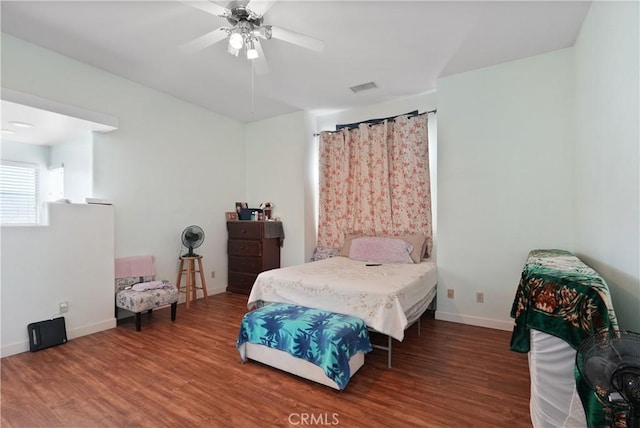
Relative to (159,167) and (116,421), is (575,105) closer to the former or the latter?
(116,421)

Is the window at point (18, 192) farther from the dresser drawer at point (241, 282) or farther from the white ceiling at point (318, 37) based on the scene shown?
the dresser drawer at point (241, 282)

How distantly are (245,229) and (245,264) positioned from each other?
1.82 feet

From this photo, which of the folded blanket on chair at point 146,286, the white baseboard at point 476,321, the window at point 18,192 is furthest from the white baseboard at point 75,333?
the white baseboard at point 476,321

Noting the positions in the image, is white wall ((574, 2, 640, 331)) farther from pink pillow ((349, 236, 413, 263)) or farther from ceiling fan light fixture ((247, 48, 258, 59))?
ceiling fan light fixture ((247, 48, 258, 59))

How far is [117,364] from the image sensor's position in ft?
8.04

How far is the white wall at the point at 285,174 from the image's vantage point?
15.6ft

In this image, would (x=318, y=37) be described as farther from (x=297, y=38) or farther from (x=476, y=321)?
(x=476, y=321)

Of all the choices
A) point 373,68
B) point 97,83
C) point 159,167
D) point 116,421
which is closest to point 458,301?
point 373,68

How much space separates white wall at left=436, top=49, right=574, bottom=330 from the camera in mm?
2973

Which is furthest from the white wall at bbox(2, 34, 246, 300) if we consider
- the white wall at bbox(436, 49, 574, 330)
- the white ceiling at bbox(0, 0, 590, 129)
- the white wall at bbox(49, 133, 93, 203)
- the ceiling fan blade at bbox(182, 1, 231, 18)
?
the white wall at bbox(436, 49, 574, 330)

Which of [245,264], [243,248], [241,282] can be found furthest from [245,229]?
[241,282]

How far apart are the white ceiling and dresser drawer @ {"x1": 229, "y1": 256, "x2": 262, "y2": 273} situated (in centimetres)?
246

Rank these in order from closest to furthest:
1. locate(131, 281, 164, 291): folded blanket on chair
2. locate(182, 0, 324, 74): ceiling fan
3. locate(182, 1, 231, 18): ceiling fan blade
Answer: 1. locate(182, 1, 231, 18): ceiling fan blade
2. locate(182, 0, 324, 74): ceiling fan
3. locate(131, 281, 164, 291): folded blanket on chair

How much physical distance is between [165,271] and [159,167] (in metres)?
1.42
